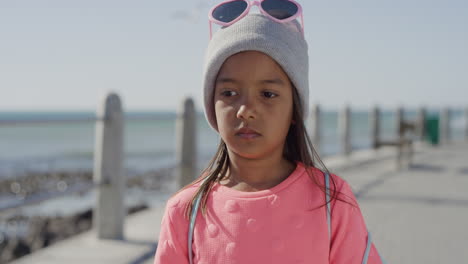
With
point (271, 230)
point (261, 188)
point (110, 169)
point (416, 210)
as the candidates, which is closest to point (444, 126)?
point (416, 210)

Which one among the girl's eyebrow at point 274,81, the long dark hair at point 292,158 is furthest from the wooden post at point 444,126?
the girl's eyebrow at point 274,81

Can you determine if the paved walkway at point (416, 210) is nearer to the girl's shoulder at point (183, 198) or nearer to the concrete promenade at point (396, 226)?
the concrete promenade at point (396, 226)

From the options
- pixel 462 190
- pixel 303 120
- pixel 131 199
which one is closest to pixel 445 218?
pixel 462 190

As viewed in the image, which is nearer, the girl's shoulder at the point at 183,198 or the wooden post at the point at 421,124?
the girl's shoulder at the point at 183,198

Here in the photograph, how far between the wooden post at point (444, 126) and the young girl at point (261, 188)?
16131mm

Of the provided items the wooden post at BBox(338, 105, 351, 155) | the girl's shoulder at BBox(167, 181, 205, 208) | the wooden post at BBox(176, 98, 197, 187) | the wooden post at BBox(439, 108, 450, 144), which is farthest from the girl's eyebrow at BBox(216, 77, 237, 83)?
the wooden post at BBox(439, 108, 450, 144)

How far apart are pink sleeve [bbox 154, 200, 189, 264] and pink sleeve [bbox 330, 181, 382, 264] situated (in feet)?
1.59

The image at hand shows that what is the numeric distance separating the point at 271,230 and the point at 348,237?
0.25 metres

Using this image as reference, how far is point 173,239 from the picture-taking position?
1.68m

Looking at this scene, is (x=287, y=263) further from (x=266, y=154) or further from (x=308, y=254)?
(x=266, y=154)

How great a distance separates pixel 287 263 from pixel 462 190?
19.5 ft

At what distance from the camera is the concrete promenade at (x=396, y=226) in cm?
384

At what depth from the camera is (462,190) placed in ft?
22.2

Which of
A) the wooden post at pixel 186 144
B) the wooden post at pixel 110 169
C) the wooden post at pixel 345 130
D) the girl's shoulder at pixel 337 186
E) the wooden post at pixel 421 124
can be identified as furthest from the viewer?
the wooden post at pixel 421 124
